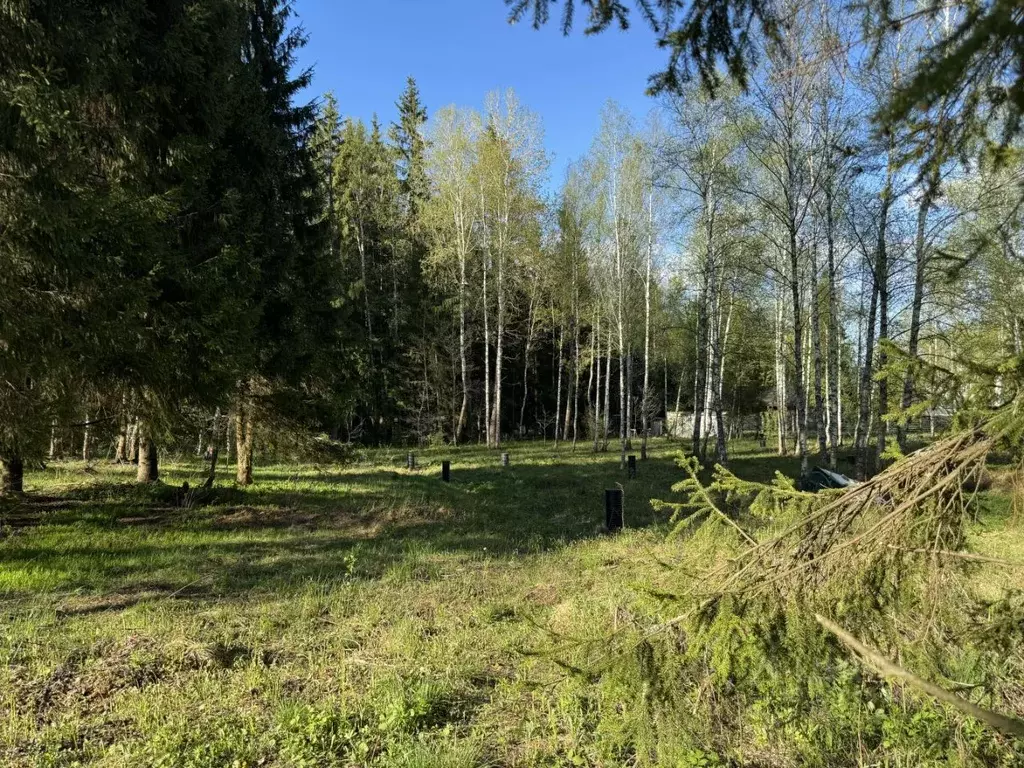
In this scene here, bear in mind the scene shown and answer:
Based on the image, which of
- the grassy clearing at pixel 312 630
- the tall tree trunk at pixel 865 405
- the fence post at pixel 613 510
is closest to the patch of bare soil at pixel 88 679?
the grassy clearing at pixel 312 630

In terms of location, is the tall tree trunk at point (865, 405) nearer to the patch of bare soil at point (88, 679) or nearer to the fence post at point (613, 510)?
the fence post at point (613, 510)

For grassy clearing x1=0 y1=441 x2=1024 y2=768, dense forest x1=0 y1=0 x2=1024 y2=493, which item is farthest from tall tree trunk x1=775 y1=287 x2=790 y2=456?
grassy clearing x1=0 y1=441 x2=1024 y2=768

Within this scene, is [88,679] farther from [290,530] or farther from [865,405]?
[865,405]

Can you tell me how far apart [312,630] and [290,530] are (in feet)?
15.4

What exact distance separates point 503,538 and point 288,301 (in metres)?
6.23

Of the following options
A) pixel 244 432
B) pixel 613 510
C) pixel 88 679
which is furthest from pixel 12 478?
pixel 613 510

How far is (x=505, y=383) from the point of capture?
117 ft

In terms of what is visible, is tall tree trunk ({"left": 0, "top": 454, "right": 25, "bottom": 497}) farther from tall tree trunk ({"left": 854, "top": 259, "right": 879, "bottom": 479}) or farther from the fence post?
tall tree trunk ({"left": 854, "top": 259, "right": 879, "bottom": 479})

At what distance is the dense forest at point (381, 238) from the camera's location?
11.1 ft

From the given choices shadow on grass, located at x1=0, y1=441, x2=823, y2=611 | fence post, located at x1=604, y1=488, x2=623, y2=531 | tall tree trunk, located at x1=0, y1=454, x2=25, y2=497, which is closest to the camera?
shadow on grass, located at x1=0, y1=441, x2=823, y2=611

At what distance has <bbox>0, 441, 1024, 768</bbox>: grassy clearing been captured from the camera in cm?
290

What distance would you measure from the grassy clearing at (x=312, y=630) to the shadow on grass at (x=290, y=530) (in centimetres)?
5

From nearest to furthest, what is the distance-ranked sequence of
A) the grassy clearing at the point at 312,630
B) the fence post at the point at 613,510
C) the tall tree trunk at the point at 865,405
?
the grassy clearing at the point at 312,630, the fence post at the point at 613,510, the tall tree trunk at the point at 865,405

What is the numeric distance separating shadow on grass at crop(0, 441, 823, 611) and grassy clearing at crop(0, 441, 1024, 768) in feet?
0.17
